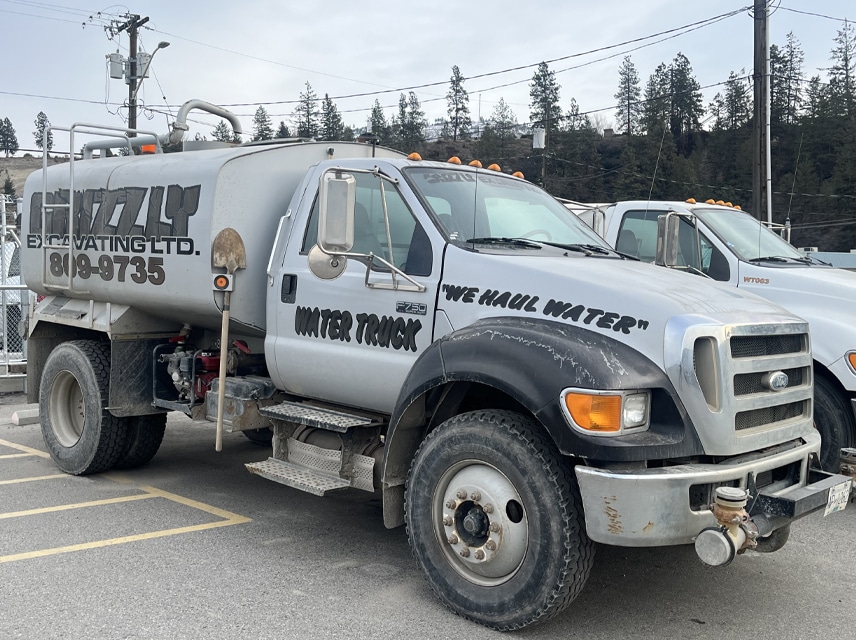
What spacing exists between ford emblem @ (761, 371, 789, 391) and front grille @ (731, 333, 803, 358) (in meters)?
0.11

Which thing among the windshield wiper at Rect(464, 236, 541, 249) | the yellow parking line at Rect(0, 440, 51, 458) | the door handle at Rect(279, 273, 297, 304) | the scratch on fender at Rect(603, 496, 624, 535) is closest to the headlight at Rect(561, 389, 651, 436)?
the scratch on fender at Rect(603, 496, 624, 535)

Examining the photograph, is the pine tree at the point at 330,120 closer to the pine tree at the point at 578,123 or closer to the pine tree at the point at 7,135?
the pine tree at the point at 578,123

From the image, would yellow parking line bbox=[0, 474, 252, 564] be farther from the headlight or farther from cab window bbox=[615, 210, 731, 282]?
cab window bbox=[615, 210, 731, 282]

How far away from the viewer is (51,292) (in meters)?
7.59

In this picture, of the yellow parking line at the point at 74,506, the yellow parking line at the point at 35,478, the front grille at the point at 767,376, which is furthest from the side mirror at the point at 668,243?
the yellow parking line at the point at 35,478

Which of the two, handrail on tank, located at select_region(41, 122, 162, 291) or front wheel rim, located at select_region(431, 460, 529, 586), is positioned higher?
handrail on tank, located at select_region(41, 122, 162, 291)

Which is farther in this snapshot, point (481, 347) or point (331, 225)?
point (331, 225)

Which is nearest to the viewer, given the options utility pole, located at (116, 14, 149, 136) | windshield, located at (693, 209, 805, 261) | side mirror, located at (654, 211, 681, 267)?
side mirror, located at (654, 211, 681, 267)

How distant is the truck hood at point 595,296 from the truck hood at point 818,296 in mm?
2321

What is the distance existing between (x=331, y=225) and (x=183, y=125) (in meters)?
3.67

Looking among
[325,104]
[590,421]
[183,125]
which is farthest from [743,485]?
[325,104]

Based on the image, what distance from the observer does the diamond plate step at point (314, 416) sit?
511cm

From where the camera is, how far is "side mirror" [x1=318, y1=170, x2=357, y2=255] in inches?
182

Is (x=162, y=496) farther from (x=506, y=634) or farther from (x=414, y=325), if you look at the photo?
(x=506, y=634)
